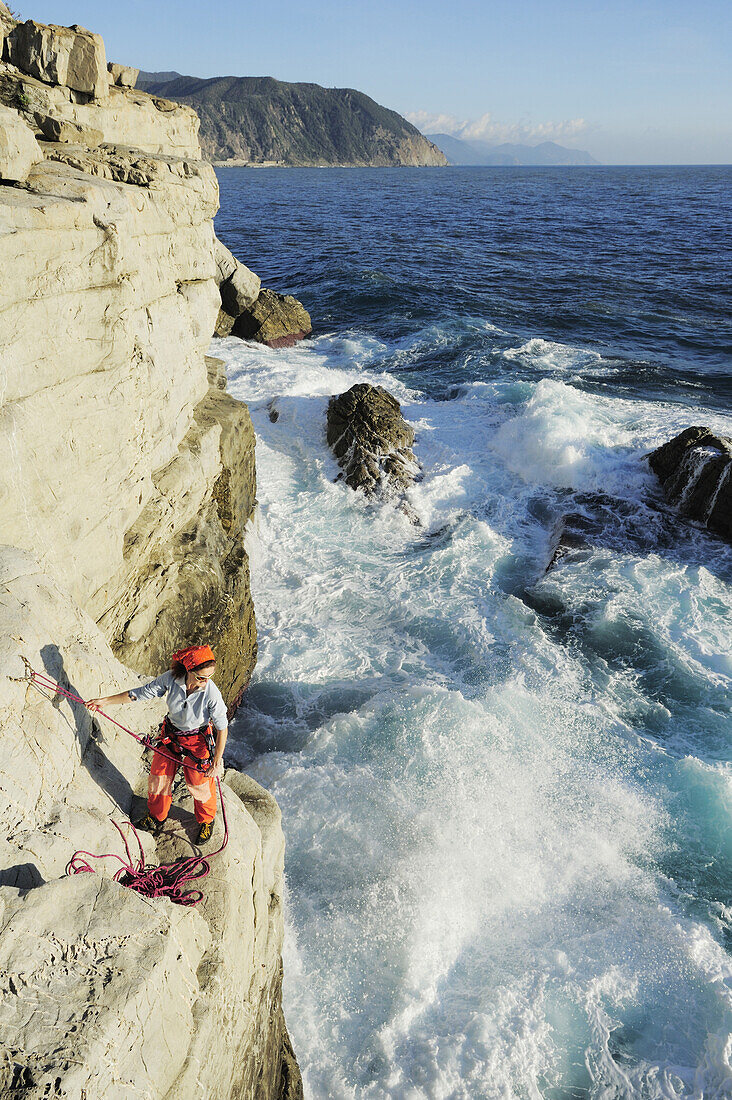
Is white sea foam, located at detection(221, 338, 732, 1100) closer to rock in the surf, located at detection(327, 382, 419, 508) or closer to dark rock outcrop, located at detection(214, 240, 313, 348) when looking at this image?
rock in the surf, located at detection(327, 382, 419, 508)

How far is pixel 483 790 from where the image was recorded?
7477 mm

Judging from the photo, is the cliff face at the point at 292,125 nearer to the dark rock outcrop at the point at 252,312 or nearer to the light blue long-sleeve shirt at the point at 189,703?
the dark rock outcrop at the point at 252,312

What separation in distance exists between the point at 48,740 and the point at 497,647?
23.9ft

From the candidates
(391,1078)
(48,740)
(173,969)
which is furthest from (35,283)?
(391,1078)

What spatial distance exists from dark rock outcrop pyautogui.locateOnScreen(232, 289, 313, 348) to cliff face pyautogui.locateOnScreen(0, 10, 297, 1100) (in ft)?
45.3

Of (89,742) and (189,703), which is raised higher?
(189,703)

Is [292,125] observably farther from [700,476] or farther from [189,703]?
[189,703]

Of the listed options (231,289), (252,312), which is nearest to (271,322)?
(252,312)

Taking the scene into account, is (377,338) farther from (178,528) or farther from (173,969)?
(173,969)

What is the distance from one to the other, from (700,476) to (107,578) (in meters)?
11.5

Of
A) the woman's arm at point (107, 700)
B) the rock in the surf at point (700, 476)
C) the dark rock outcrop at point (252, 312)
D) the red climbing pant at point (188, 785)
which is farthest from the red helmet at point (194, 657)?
the dark rock outcrop at point (252, 312)

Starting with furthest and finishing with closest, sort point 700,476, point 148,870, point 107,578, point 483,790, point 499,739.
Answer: point 700,476
point 499,739
point 483,790
point 107,578
point 148,870

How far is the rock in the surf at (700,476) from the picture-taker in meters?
12.5

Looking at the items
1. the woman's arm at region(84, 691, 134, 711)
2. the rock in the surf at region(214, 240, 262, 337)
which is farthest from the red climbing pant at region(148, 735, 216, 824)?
the rock in the surf at region(214, 240, 262, 337)
